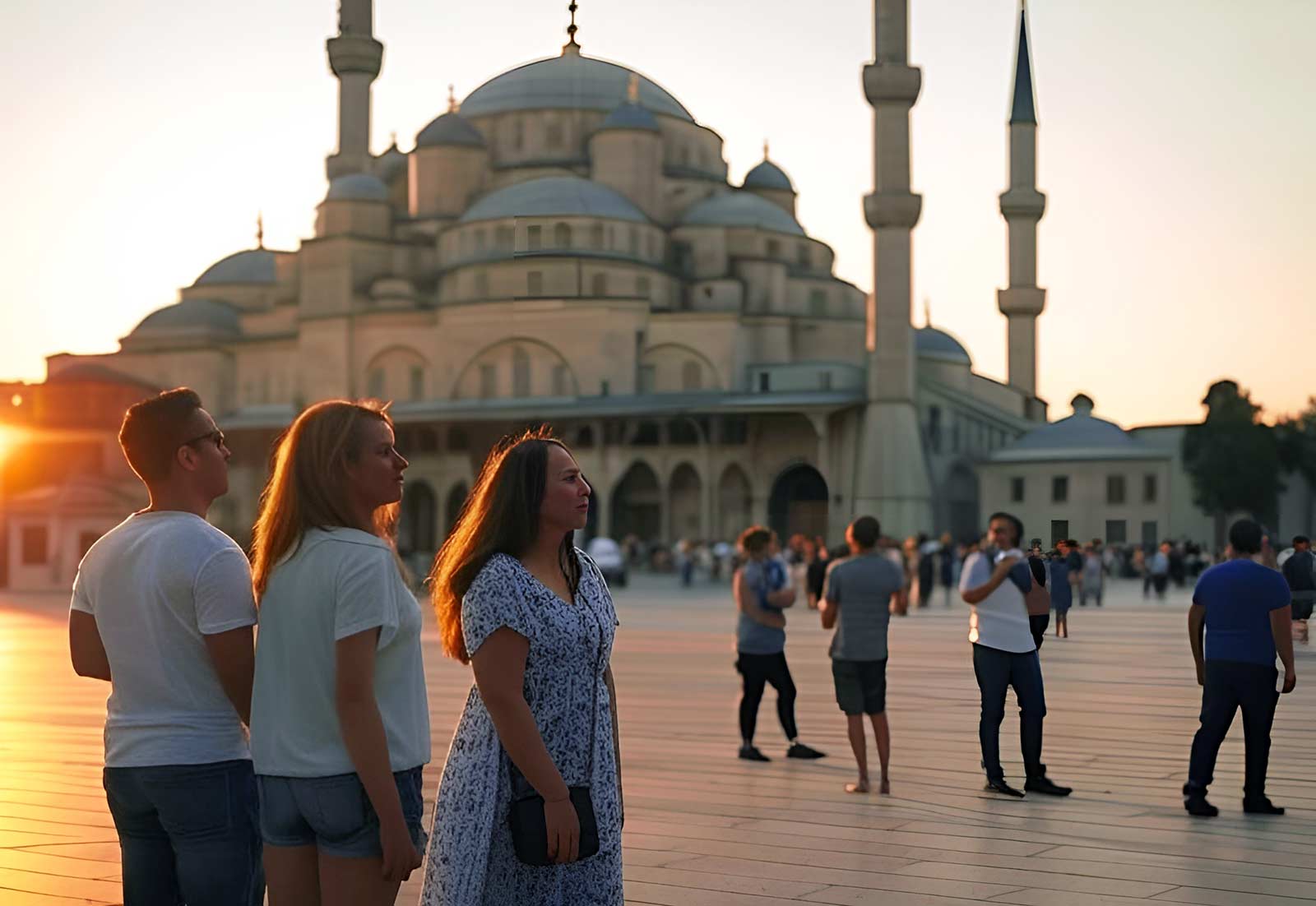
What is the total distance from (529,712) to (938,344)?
5418 cm

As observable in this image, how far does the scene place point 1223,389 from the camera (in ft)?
165

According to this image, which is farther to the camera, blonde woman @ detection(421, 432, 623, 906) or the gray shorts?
Result: the gray shorts

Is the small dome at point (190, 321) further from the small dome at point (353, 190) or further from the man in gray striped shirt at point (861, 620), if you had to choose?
the man in gray striped shirt at point (861, 620)

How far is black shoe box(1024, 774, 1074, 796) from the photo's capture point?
7113mm

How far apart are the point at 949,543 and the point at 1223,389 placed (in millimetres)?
23027

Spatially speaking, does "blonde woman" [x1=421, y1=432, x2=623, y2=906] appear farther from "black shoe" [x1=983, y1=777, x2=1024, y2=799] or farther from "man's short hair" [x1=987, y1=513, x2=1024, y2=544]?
"man's short hair" [x1=987, y1=513, x2=1024, y2=544]

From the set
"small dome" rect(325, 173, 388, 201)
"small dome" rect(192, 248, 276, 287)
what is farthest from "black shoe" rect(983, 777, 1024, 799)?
"small dome" rect(192, 248, 276, 287)

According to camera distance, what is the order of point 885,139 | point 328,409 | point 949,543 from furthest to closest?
point 885,139
point 949,543
point 328,409

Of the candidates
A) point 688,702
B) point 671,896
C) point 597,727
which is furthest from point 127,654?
point 688,702

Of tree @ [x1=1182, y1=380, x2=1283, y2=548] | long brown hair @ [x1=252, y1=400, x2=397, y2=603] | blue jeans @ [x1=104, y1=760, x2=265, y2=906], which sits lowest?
blue jeans @ [x1=104, y1=760, x2=265, y2=906]

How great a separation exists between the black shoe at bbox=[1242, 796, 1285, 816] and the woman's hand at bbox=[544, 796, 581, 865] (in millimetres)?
4321

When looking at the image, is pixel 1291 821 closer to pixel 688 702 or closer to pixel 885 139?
pixel 688 702

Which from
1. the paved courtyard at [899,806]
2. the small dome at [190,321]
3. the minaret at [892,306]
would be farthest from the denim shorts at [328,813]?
the small dome at [190,321]

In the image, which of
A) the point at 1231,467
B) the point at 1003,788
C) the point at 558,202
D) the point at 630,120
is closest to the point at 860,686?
the point at 1003,788
